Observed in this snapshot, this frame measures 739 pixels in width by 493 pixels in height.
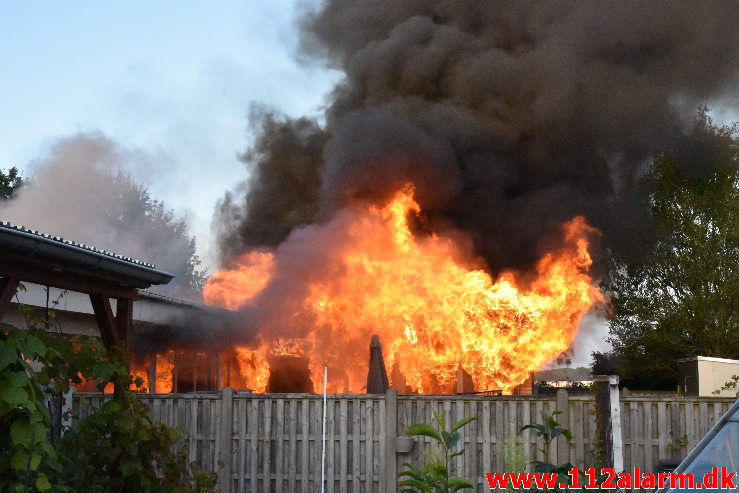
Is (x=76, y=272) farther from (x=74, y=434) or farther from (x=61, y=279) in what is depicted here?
(x=74, y=434)

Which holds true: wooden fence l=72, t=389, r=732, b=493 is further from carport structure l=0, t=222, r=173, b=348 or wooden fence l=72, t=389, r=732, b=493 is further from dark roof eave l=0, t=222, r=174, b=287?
dark roof eave l=0, t=222, r=174, b=287

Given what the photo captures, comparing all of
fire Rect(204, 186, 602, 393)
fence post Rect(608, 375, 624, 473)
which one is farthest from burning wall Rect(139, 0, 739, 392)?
fence post Rect(608, 375, 624, 473)

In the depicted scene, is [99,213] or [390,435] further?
[99,213]

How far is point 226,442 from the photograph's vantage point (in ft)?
36.2

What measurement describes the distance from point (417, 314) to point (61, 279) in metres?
13.0

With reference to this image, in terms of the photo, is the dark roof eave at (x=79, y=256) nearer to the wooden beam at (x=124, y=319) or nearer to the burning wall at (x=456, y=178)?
the wooden beam at (x=124, y=319)

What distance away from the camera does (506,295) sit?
2131 cm

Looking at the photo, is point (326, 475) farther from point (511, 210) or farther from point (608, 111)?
point (608, 111)

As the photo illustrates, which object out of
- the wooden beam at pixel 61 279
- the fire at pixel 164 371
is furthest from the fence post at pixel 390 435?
the fire at pixel 164 371

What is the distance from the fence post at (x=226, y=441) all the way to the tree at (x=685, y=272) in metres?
21.6

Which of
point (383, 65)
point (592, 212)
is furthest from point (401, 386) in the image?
point (383, 65)

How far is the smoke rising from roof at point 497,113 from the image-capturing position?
77.7 ft

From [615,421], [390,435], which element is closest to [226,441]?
[390,435]

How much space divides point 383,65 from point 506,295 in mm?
8576
